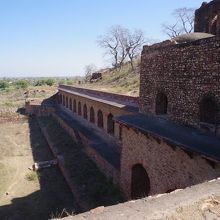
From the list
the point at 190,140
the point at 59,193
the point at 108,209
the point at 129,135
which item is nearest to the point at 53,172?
the point at 59,193

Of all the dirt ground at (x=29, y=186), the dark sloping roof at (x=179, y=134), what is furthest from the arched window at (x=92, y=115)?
the dark sloping roof at (x=179, y=134)

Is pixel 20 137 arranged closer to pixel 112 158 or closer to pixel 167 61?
pixel 112 158

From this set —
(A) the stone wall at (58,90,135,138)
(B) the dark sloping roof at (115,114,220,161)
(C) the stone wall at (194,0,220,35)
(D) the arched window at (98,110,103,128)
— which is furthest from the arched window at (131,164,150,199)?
(D) the arched window at (98,110,103,128)

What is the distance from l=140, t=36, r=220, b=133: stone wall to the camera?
8.57 metres

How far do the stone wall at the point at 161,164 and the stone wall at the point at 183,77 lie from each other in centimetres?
128

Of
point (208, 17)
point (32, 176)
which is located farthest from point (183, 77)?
point (32, 176)

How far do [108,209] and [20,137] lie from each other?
21.9 metres

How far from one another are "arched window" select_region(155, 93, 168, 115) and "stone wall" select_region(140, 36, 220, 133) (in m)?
0.13

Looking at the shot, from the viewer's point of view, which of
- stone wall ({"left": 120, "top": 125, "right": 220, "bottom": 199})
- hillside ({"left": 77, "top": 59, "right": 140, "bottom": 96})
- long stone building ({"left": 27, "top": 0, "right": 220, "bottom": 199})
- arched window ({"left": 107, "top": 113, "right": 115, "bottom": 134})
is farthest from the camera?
hillside ({"left": 77, "top": 59, "right": 140, "bottom": 96})

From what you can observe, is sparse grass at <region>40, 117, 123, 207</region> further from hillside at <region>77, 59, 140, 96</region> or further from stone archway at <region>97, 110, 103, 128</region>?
hillside at <region>77, 59, 140, 96</region>

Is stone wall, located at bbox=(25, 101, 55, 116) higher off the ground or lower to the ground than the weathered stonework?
lower

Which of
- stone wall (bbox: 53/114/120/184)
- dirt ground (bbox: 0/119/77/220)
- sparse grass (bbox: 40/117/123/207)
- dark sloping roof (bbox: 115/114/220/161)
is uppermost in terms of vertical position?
dark sloping roof (bbox: 115/114/220/161)

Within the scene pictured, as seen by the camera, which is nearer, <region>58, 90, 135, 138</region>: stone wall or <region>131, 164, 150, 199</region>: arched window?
<region>131, 164, 150, 199</region>: arched window

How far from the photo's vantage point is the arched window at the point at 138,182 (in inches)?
435
